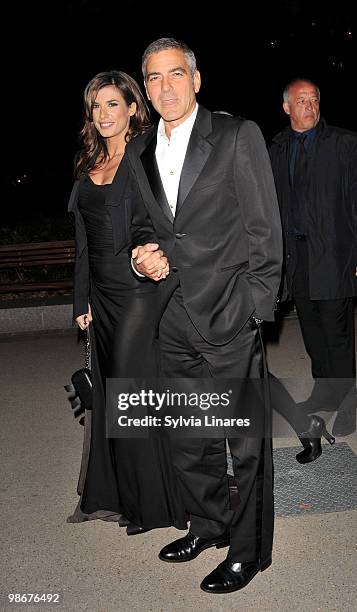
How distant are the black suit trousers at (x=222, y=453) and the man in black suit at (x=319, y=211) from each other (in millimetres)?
1543

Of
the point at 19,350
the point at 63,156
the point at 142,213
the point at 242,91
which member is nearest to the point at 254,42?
the point at 242,91

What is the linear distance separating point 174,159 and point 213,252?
1.48 ft

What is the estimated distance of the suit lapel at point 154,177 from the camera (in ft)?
11.8

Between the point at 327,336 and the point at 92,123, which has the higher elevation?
the point at 92,123

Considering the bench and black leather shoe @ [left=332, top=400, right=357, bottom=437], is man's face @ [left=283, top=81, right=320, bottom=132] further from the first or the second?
the bench

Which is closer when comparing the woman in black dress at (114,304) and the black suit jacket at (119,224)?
the black suit jacket at (119,224)

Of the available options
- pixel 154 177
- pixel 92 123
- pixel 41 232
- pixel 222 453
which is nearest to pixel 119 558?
pixel 222 453

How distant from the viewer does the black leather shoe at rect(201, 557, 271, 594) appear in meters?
3.68

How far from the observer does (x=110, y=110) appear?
4207 millimetres

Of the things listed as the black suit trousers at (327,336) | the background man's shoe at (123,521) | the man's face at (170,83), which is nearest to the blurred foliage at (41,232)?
the black suit trousers at (327,336)

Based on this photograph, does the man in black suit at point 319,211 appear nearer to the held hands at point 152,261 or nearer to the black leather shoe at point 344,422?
the black leather shoe at point 344,422

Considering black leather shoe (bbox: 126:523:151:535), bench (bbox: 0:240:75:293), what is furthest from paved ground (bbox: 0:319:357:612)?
bench (bbox: 0:240:75:293)

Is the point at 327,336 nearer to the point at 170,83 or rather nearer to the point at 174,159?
the point at 174,159

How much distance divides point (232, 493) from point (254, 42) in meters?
18.7
